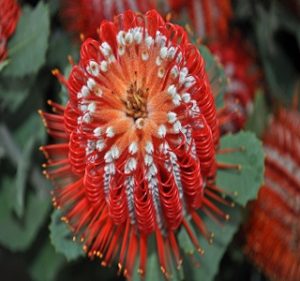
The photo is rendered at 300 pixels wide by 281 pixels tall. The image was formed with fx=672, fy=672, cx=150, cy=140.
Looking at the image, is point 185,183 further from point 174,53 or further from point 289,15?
point 289,15

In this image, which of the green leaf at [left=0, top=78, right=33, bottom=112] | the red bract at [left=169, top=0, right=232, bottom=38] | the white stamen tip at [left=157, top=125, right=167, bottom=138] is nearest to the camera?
the white stamen tip at [left=157, top=125, right=167, bottom=138]

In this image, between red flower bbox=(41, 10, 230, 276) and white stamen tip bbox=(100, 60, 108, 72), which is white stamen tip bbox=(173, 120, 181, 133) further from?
white stamen tip bbox=(100, 60, 108, 72)

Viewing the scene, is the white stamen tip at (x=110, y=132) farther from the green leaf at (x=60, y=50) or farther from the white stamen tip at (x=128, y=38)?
the green leaf at (x=60, y=50)

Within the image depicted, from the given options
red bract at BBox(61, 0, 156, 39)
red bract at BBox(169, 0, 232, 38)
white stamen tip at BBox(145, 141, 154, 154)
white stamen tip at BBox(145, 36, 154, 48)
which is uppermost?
red bract at BBox(61, 0, 156, 39)

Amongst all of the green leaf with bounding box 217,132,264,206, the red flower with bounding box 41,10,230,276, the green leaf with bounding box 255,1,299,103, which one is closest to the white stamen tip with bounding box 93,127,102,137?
the red flower with bounding box 41,10,230,276

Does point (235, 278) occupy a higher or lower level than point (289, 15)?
lower

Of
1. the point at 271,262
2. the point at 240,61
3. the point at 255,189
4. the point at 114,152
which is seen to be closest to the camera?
the point at 114,152

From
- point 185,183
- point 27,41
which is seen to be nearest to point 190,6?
point 27,41
